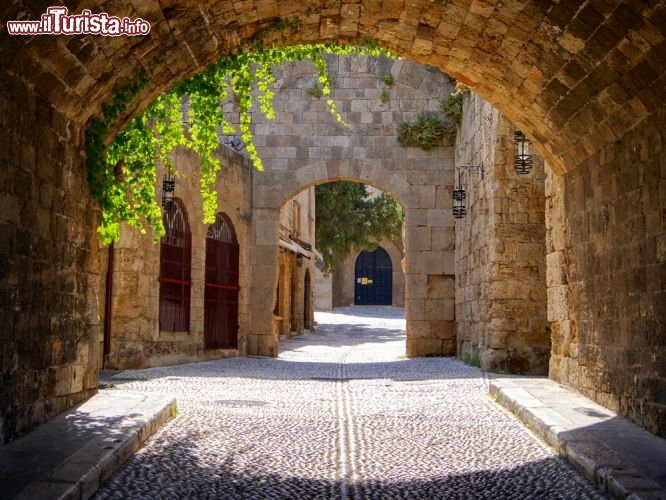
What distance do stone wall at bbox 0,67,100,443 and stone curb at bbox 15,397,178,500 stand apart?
0.56m

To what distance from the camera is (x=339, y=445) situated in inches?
223

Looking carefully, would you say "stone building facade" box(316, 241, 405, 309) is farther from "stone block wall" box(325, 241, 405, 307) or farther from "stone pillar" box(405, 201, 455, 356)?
"stone pillar" box(405, 201, 455, 356)

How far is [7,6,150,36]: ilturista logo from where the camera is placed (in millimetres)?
4442

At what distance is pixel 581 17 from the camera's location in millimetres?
5496

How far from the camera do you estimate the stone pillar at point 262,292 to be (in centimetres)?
1616

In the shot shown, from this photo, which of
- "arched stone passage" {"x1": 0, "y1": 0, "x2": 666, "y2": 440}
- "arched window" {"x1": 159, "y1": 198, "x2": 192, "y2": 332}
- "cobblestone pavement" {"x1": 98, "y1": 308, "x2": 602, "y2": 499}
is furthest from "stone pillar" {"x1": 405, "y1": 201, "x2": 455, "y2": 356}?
"arched stone passage" {"x1": 0, "y1": 0, "x2": 666, "y2": 440}

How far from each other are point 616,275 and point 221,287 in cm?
952

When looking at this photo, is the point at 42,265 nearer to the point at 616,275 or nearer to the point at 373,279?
the point at 616,275

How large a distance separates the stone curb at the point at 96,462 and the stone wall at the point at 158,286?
221 inches

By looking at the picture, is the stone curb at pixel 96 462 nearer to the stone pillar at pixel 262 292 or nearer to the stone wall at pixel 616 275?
the stone wall at pixel 616 275

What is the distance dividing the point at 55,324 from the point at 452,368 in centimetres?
778

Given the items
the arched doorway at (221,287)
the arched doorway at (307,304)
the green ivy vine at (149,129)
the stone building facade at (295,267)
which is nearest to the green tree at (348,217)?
the stone building facade at (295,267)

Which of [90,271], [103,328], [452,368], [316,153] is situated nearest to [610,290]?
[90,271]

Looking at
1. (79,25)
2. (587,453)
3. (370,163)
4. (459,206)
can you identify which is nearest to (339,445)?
(587,453)
